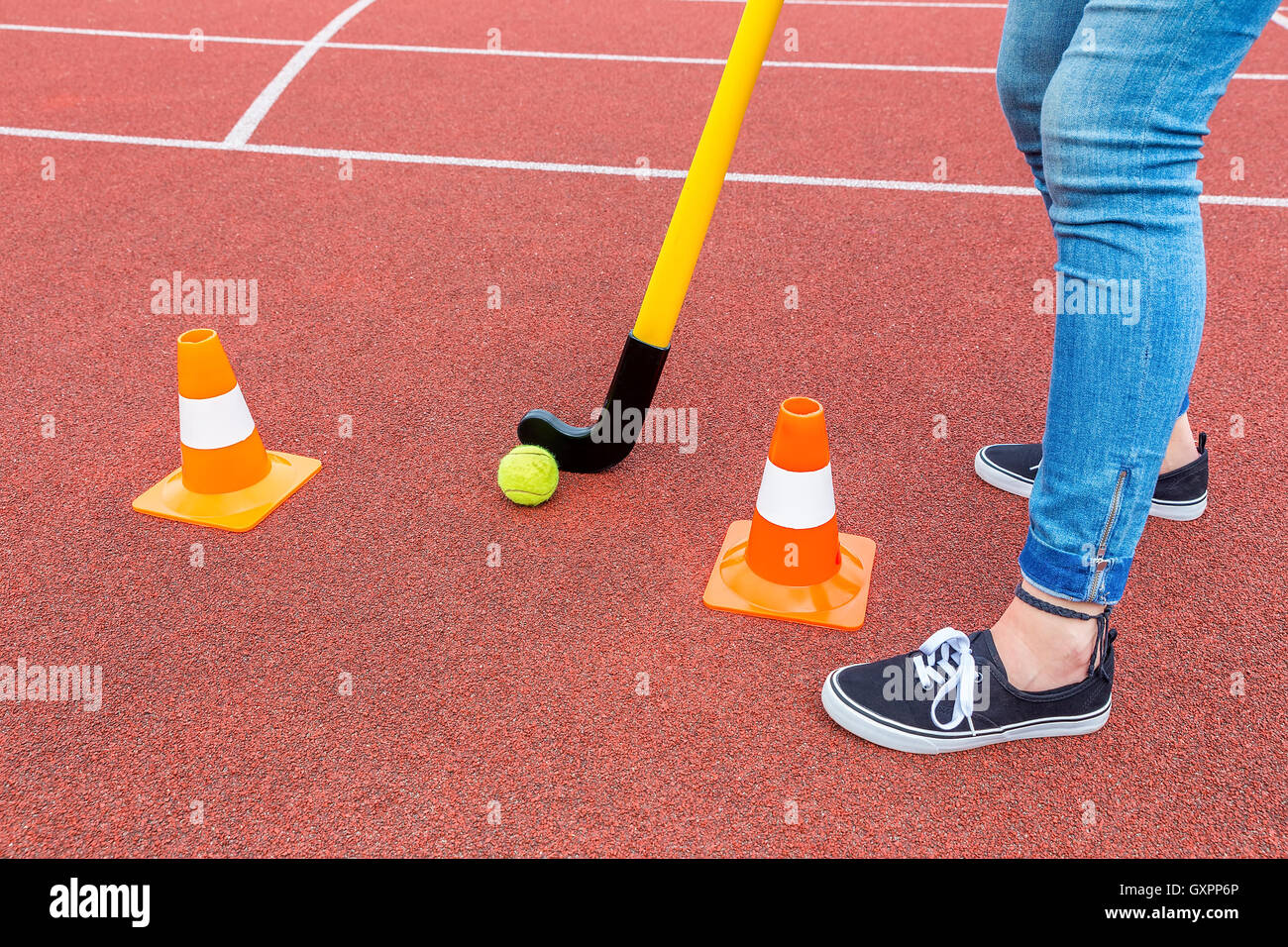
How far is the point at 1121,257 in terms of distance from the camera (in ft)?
4.82

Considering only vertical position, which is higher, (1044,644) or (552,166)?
(552,166)

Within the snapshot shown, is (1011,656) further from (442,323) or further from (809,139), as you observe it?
(809,139)

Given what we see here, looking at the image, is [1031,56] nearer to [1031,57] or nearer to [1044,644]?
[1031,57]

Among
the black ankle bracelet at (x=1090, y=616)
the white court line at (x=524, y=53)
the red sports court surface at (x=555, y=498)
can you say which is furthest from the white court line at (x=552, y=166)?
the black ankle bracelet at (x=1090, y=616)

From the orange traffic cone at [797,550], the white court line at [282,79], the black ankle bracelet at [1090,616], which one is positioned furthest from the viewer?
the white court line at [282,79]

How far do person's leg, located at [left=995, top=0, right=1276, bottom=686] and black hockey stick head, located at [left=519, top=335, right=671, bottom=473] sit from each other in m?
1.03

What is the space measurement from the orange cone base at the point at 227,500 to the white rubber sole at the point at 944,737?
145 centimetres

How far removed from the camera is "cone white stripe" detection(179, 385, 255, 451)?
2.34 m

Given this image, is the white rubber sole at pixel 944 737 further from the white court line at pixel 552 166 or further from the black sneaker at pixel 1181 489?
the white court line at pixel 552 166

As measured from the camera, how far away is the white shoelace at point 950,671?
173cm

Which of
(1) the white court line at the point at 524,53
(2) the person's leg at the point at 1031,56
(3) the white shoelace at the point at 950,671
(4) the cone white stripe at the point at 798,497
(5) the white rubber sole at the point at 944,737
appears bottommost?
(5) the white rubber sole at the point at 944,737

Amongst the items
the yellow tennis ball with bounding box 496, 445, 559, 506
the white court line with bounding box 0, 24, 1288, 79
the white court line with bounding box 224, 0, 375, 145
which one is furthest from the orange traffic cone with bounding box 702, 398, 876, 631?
the white court line with bounding box 0, 24, 1288, 79

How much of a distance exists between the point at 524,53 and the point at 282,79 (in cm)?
144

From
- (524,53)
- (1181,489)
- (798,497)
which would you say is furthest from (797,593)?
(524,53)
